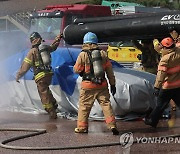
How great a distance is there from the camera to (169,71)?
8.23 metres

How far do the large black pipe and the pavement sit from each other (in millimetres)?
1615

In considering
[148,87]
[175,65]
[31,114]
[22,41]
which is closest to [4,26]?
[22,41]

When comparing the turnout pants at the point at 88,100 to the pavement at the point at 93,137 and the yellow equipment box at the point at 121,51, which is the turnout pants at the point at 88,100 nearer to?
the pavement at the point at 93,137

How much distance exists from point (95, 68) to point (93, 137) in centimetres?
109

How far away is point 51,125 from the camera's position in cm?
916

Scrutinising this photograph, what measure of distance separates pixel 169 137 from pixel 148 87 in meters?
2.09

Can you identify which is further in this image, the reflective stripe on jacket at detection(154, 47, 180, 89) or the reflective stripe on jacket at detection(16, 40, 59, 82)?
the reflective stripe on jacket at detection(16, 40, 59, 82)

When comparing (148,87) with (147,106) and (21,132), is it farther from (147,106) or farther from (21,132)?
(21,132)

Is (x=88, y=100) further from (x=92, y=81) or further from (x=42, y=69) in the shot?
(x=42, y=69)

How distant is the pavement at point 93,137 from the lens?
701 centimetres

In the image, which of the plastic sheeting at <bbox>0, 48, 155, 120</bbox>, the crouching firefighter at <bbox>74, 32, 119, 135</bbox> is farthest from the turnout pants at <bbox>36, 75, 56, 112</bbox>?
the crouching firefighter at <bbox>74, 32, 119, 135</bbox>

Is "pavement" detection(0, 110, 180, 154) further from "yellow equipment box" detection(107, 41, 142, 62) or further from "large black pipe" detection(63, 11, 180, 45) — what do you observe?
"yellow equipment box" detection(107, 41, 142, 62)

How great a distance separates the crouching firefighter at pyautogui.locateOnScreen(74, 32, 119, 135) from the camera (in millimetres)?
→ 8070

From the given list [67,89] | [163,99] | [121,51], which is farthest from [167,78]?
[121,51]
